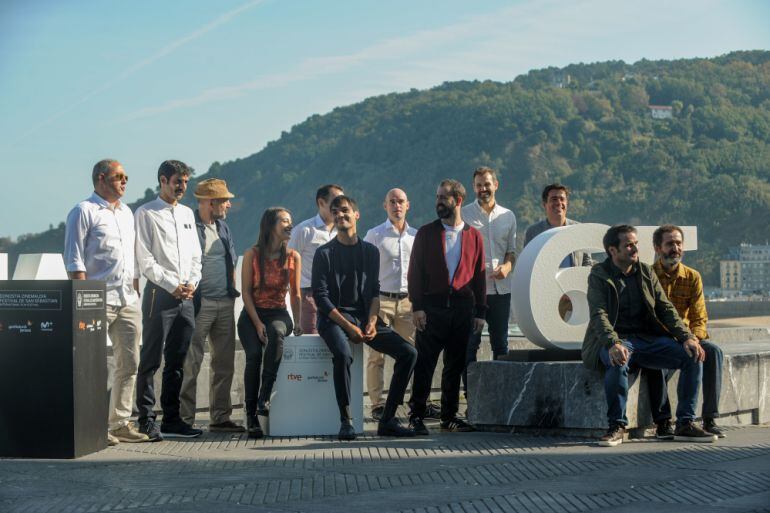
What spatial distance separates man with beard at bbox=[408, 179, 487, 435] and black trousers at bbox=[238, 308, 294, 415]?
1.06 m

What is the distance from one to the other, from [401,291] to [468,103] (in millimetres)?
171828

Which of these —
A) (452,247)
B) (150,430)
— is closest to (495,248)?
(452,247)

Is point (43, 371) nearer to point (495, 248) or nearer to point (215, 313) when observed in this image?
point (215, 313)

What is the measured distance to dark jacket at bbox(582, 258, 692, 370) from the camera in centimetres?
855

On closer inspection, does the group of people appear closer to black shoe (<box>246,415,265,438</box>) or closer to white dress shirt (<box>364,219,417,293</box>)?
black shoe (<box>246,415,265,438</box>)

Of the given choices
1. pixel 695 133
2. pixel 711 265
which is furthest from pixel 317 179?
pixel 711 265

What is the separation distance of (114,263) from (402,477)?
2893 millimetres

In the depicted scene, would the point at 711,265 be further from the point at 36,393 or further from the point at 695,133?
the point at 36,393

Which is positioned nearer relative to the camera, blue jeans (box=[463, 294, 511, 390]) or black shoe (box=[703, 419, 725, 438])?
black shoe (box=[703, 419, 725, 438])

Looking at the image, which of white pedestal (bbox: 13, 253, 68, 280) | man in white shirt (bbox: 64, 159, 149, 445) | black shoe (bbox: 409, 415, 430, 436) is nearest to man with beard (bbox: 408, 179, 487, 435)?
black shoe (bbox: 409, 415, 430, 436)

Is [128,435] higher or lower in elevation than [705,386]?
lower

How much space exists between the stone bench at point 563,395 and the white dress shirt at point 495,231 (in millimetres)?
1401

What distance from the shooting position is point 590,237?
32.5 feet

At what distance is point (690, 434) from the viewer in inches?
338
